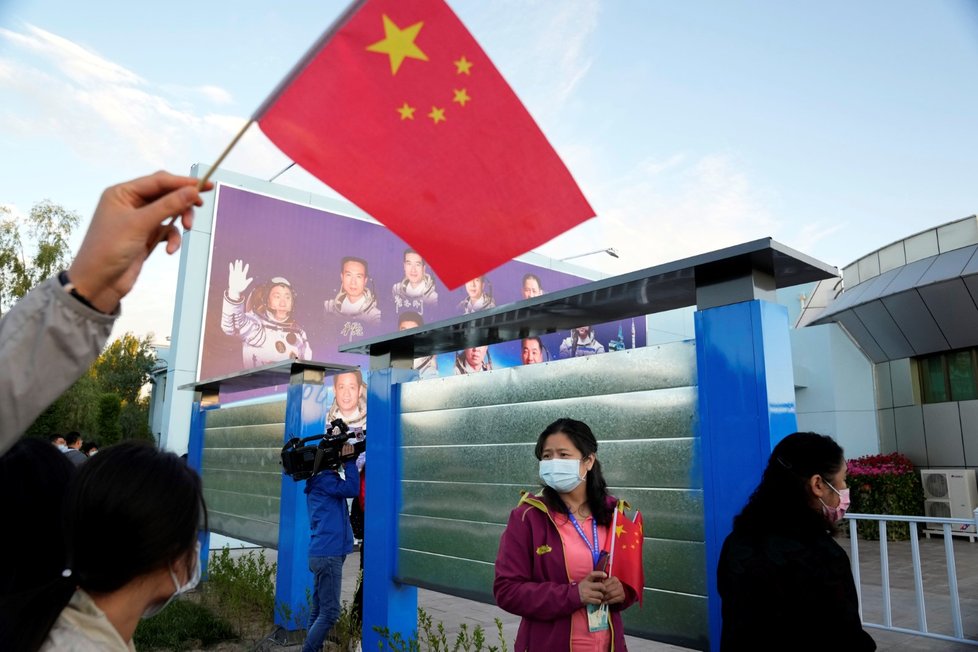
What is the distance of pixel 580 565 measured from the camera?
283cm

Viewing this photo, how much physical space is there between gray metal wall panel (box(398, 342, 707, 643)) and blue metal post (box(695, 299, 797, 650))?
0.13 metres

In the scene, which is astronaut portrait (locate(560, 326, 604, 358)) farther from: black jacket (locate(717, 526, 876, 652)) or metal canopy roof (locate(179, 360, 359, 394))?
black jacket (locate(717, 526, 876, 652))

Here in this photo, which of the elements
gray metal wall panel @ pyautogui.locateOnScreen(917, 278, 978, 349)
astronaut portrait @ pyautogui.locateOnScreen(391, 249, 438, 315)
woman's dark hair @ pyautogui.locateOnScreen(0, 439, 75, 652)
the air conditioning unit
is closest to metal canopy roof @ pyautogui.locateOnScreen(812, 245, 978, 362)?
gray metal wall panel @ pyautogui.locateOnScreen(917, 278, 978, 349)

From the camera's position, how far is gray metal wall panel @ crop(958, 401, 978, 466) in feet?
46.5

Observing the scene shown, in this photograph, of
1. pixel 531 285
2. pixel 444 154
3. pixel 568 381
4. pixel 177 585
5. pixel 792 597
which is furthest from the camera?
pixel 531 285

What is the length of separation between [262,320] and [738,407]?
1354cm

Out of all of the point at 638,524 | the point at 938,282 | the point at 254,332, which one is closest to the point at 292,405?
the point at 638,524

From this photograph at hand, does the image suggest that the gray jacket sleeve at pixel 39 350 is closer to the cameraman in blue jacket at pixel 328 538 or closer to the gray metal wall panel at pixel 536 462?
the gray metal wall panel at pixel 536 462

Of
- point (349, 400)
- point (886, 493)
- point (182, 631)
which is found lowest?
point (182, 631)

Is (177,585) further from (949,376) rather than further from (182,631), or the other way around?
(949,376)

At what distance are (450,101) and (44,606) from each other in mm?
1639

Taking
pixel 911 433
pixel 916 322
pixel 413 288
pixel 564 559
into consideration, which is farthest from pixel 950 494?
pixel 564 559

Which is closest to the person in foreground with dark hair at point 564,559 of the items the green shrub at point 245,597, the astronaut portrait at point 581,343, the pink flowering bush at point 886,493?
the green shrub at point 245,597

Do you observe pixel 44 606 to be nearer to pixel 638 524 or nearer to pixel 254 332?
pixel 638 524
